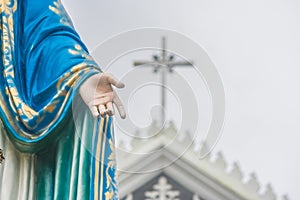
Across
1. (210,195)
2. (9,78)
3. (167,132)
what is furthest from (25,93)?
(210,195)

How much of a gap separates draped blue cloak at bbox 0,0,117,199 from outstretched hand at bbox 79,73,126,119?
0.16 ft

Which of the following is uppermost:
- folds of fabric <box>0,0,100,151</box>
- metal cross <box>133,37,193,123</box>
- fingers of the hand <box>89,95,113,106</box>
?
metal cross <box>133,37,193,123</box>

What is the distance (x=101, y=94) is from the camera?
17.2 feet

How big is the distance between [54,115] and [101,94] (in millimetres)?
212

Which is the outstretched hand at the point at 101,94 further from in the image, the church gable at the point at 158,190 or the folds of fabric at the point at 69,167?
the church gable at the point at 158,190

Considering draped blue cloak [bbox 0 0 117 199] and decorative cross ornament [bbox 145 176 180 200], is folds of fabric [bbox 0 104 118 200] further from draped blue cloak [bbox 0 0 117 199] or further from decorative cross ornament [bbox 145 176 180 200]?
decorative cross ornament [bbox 145 176 180 200]

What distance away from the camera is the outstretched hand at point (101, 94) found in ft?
17.0

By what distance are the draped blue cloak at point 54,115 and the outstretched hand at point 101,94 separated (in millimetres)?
48

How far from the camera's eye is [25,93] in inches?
→ 215

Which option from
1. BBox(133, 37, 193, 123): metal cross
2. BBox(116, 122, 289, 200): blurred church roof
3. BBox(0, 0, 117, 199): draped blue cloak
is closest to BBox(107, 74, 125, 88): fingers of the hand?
BBox(0, 0, 117, 199): draped blue cloak

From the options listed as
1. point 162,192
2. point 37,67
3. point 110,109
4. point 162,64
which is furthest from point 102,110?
point 162,192

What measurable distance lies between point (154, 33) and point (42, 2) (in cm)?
62

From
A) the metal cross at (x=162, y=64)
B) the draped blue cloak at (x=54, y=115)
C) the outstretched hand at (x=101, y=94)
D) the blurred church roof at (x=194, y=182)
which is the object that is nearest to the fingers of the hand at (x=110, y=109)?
the outstretched hand at (x=101, y=94)

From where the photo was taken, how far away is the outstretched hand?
5172 millimetres
